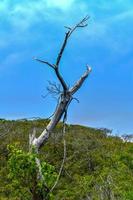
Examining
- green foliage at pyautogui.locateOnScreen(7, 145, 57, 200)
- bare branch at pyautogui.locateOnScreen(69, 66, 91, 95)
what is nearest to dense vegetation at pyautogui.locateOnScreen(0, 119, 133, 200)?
green foliage at pyautogui.locateOnScreen(7, 145, 57, 200)

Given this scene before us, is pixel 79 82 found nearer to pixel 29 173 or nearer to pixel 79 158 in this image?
pixel 29 173

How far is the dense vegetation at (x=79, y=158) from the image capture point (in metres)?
28.9

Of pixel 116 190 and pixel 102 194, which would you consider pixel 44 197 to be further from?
pixel 116 190

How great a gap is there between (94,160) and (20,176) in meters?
20.6

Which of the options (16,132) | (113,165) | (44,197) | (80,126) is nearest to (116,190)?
(44,197)

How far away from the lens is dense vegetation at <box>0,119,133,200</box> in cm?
2893

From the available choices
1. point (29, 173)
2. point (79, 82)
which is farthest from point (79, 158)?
point (29, 173)

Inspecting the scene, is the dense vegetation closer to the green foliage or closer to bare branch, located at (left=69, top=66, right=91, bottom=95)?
the green foliage

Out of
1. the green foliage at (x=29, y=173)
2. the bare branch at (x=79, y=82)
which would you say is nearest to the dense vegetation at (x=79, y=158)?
the green foliage at (x=29, y=173)

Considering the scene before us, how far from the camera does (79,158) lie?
36625 millimetres

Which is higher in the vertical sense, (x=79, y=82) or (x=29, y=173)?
(x=79, y=82)

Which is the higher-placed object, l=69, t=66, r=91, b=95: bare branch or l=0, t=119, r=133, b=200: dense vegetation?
l=0, t=119, r=133, b=200: dense vegetation

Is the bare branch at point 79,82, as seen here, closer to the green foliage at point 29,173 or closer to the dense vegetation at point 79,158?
the green foliage at point 29,173

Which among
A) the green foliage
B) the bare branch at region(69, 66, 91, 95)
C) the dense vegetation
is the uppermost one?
the dense vegetation
